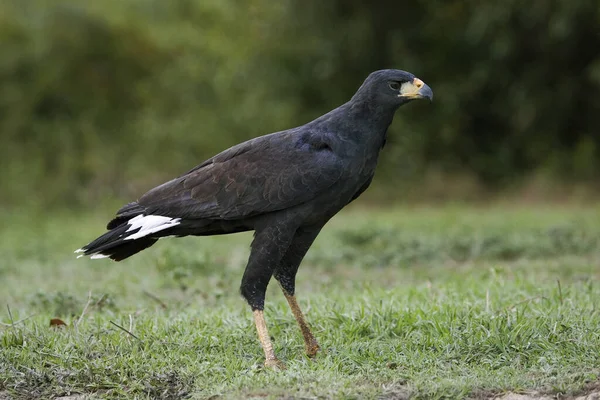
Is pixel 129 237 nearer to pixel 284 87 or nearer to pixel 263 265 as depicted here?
pixel 263 265

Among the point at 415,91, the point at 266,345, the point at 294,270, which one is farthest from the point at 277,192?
the point at 415,91

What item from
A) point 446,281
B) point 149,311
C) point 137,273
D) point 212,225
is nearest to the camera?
point 212,225

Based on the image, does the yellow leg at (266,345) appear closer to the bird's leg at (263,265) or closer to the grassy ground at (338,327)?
the bird's leg at (263,265)

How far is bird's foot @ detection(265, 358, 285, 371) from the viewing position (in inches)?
167

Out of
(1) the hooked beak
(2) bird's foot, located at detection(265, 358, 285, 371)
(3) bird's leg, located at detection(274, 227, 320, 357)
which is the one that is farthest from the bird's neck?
(2) bird's foot, located at detection(265, 358, 285, 371)

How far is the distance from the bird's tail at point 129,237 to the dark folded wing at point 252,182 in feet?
0.22

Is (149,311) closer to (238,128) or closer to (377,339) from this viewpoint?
(377,339)

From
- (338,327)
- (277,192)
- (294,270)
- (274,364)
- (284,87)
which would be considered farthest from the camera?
(284,87)

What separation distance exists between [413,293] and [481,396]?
6.71ft

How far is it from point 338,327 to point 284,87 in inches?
415

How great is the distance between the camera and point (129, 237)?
179 inches

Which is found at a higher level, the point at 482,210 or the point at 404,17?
the point at 404,17

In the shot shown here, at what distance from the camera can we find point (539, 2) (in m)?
12.1

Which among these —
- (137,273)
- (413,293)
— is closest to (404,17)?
(137,273)
